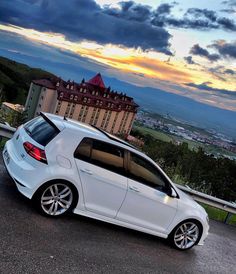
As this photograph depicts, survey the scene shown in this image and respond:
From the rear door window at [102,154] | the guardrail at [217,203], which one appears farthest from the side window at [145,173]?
the guardrail at [217,203]

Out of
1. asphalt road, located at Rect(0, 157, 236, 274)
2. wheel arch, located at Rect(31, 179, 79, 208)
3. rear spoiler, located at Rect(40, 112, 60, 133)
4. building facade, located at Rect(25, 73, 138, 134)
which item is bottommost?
building facade, located at Rect(25, 73, 138, 134)

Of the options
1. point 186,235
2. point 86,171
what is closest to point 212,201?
point 186,235

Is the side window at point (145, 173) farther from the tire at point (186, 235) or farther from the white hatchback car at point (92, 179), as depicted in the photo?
the tire at point (186, 235)

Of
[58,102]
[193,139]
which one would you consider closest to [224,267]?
[193,139]

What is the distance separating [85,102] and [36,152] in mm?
122926

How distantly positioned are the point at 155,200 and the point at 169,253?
3.31ft

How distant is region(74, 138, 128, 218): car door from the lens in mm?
6723

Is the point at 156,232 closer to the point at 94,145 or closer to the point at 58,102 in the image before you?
the point at 94,145

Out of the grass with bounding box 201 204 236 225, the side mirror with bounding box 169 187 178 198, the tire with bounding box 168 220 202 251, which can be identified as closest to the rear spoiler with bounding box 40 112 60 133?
the side mirror with bounding box 169 187 178 198

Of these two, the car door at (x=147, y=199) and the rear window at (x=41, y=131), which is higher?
the rear window at (x=41, y=131)

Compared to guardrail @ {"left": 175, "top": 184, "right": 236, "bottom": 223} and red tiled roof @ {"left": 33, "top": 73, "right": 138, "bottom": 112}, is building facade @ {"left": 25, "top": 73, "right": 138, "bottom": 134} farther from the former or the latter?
guardrail @ {"left": 175, "top": 184, "right": 236, "bottom": 223}

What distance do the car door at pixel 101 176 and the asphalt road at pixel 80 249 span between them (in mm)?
502

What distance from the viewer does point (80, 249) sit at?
19.5 ft

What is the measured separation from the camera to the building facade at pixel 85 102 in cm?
12281
